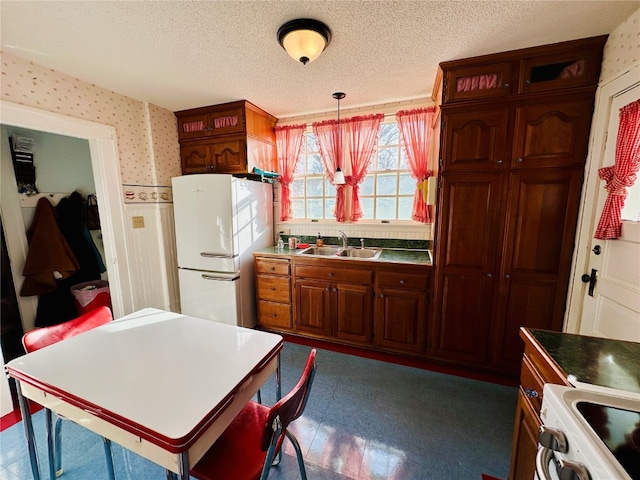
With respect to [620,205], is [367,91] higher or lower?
higher

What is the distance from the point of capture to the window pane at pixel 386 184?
2955 millimetres

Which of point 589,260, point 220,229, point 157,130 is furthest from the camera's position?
point 157,130

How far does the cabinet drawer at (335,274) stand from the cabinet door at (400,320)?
0.19 m

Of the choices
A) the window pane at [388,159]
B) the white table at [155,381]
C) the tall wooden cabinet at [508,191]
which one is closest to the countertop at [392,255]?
the tall wooden cabinet at [508,191]

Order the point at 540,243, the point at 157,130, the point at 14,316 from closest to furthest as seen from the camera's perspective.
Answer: the point at 540,243 < the point at 14,316 < the point at 157,130

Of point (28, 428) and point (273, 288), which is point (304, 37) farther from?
point (28, 428)

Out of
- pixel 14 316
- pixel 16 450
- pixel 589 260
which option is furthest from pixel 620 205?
pixel 14 316

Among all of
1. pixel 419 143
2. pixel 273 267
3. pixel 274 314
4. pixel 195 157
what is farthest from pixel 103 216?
pixel 419 143

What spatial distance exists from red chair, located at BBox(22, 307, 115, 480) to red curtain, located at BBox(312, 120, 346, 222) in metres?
2.32

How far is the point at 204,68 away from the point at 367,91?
1443 millimetres

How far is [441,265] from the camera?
2199 mm

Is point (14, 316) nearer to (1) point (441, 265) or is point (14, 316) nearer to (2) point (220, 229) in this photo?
(2) point (220, 229)

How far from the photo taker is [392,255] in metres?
2.64

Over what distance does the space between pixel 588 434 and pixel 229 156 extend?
10.2 ft
